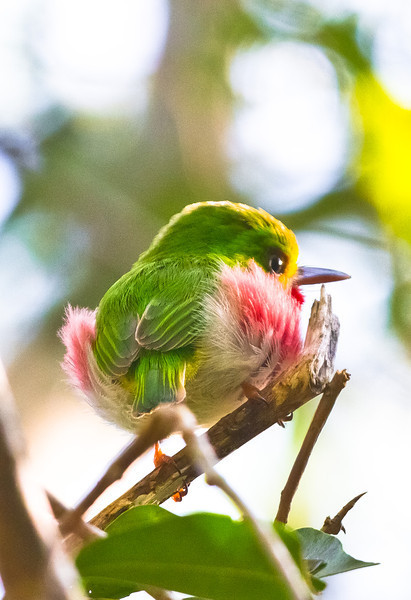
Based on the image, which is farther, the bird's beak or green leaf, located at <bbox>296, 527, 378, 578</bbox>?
the bird's beak

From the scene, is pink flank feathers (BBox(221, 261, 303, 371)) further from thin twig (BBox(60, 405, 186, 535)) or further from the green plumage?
thin twig (BBox(60, 405, 186, 535))

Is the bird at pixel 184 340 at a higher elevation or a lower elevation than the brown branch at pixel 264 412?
higher

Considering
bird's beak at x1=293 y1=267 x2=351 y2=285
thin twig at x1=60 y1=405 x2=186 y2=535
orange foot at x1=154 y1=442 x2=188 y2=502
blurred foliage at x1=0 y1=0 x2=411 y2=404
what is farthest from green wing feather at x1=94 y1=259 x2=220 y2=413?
blurred foliage at x1=0 y1=0 x2=411 y2=404

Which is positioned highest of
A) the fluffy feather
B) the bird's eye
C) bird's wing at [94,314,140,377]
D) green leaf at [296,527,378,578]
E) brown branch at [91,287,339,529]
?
the bird's eye

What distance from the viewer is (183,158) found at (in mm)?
4496

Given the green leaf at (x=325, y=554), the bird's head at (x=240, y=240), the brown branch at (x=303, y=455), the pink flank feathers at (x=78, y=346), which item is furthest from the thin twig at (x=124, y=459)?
the bird's head at (x=240, y=240)

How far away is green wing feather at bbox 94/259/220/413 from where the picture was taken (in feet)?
5.52

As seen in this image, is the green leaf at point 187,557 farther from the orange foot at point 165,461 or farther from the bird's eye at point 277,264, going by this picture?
the bird's eye at point 277,264

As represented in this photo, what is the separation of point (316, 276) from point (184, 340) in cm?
68

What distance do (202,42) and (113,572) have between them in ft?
13.7

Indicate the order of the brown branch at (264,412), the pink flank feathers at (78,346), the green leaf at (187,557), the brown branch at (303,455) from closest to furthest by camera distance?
the green leaf at (187,557) → the brown branch at (303,455) → the brown branch at (264,412) → the pink flank feathers at (78,346)

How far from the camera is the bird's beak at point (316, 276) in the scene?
7.51ft

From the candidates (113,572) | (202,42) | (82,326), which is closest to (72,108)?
(202,42)

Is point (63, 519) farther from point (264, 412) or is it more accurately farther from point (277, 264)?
point (277, 264)
